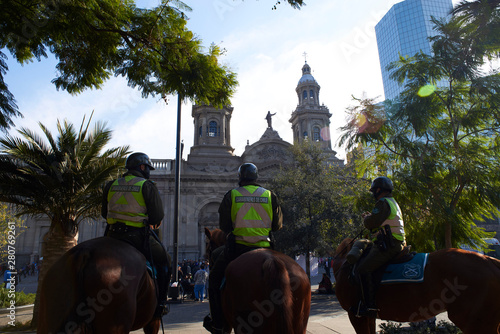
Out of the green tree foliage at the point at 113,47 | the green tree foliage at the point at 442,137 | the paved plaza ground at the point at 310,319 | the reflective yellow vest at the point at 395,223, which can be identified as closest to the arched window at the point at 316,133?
the paved plaza ground at the point at 310,319

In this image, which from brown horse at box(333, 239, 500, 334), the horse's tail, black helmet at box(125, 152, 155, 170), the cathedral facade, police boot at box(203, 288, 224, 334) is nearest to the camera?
the horse's tail

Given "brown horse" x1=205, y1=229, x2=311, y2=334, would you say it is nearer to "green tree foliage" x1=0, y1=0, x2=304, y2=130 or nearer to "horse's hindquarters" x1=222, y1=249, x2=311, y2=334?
"horse's hindquarters" x1=222, y1=249, x2=311, y2=334

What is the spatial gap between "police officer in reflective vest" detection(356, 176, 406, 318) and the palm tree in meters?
7.71

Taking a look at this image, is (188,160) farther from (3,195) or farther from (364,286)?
(364,286)

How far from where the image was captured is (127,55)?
726cm

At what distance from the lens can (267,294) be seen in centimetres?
293

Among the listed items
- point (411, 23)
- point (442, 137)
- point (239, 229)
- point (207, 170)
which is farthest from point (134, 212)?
point (411, 23)

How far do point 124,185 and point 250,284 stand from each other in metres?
1.83

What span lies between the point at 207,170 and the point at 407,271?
35.5 meters

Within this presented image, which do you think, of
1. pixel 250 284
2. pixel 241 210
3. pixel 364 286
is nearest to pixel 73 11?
pixel 241 210

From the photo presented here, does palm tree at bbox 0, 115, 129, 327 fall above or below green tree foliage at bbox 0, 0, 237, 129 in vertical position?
below

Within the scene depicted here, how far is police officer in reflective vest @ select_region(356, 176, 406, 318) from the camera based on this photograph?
4336mm

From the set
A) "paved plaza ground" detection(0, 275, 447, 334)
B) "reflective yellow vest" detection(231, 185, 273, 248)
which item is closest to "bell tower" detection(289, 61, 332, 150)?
A: "paved plaza ground" detection(0, 275, 447, 334)

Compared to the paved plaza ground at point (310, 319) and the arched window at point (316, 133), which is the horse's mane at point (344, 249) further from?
the arched window at point (316, 133)
